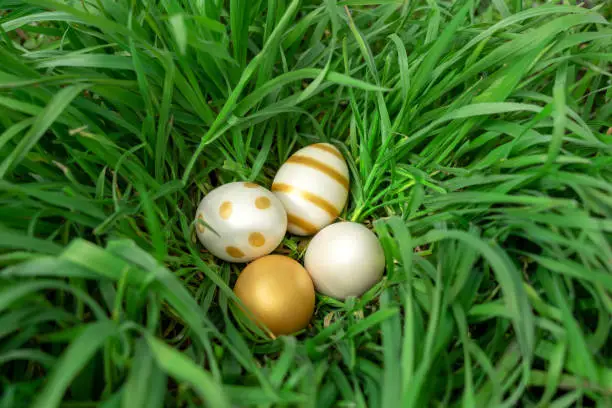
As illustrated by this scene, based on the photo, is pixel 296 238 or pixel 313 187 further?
pixel 296 238

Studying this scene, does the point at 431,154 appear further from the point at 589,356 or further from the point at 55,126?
the point at 55,126

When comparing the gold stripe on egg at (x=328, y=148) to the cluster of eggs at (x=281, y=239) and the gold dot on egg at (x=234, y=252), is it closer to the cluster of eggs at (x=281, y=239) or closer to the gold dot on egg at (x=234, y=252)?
the cluster of eggs at (x=281, y=239)

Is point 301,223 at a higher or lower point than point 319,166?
lower

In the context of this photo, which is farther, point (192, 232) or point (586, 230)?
point (192, 232)

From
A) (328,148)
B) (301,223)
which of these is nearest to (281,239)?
(301,223)

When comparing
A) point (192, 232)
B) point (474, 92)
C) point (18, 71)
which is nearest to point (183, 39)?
point (18, 71)

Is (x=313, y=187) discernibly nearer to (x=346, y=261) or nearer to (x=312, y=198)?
(x=312, y=198)

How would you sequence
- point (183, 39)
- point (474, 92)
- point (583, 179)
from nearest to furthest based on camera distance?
1. point (183, 39)
2. point (583, 179)
3. point (474, 92)

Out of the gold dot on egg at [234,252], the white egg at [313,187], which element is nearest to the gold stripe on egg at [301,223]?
the white egg at [313,187]
